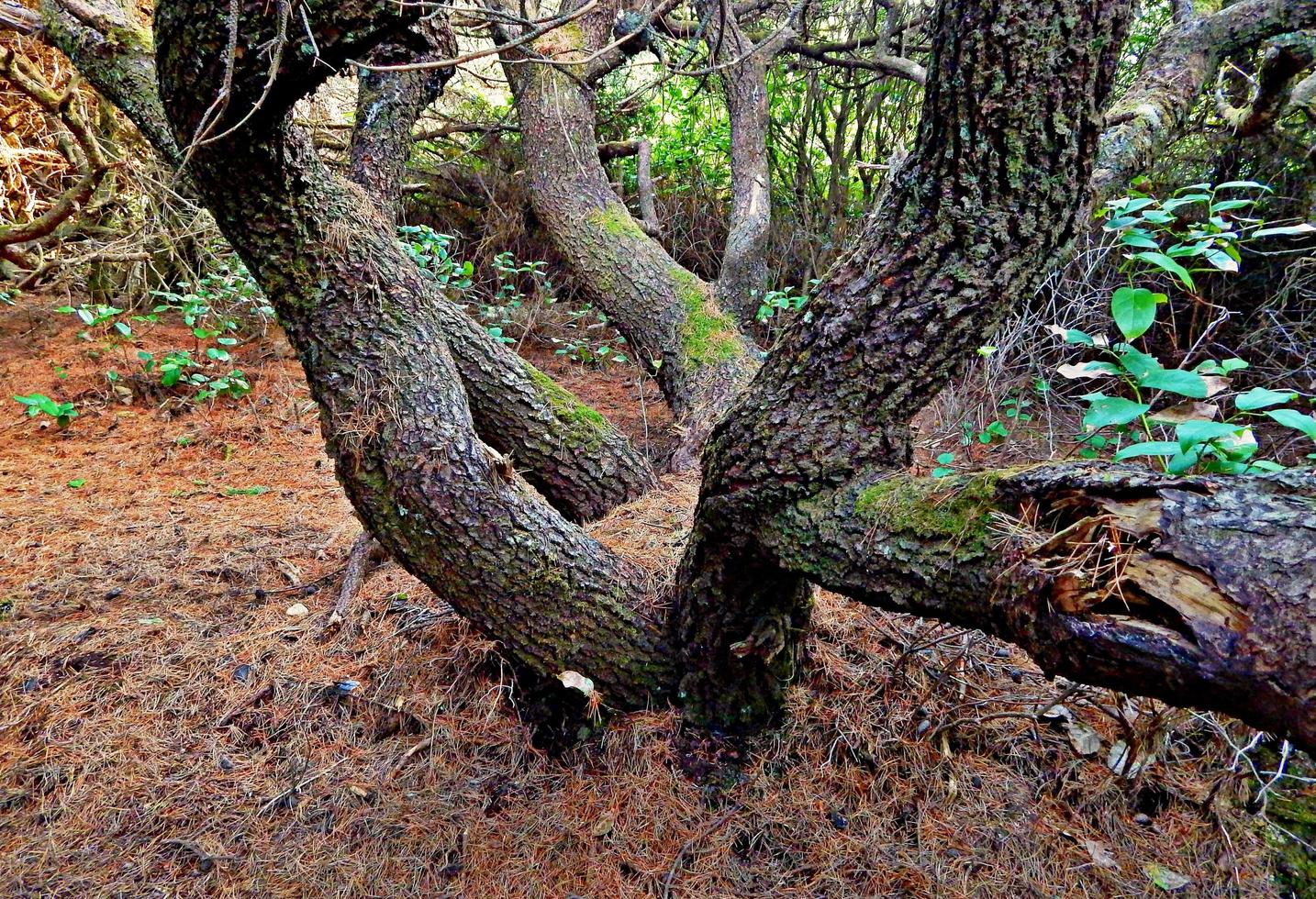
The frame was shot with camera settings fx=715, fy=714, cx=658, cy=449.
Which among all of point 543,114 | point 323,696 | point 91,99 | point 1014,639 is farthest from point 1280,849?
point 91,99

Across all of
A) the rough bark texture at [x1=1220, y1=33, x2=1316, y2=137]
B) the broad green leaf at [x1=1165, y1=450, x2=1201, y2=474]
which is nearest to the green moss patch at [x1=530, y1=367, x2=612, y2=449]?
the broad green leaf at [x1=1165, y1=450, x2=1201, y2=474]

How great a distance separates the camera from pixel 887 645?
7.13 feet

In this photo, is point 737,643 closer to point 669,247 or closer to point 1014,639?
point 1014,639

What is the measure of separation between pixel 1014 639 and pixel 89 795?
7.45ft

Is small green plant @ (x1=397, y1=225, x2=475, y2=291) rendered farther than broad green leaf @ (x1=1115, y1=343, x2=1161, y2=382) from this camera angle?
Yes

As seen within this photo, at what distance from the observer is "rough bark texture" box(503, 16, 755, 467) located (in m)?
3.51

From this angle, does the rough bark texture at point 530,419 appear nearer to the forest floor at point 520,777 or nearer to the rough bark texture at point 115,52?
the rough bark texture at point 115,52

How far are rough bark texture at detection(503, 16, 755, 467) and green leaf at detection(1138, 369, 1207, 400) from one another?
6.88 ft

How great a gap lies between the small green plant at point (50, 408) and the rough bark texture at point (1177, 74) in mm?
4971

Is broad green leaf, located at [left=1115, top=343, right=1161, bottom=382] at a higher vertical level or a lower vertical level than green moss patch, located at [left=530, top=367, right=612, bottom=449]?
higher

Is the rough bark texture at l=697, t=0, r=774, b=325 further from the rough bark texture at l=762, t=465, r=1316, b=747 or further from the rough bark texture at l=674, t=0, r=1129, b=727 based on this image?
the rough bark texture at l=762, t=465, r=1316, b=747

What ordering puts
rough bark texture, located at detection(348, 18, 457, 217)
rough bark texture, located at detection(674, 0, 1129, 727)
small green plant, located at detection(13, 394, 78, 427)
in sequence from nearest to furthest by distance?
rough bark texture, located at detection(674, 0, 1129, 727) → rough bark texture, located at detection(348, 18, 457, 217) → small green plant, located at detection(13, 394, 78, 427)

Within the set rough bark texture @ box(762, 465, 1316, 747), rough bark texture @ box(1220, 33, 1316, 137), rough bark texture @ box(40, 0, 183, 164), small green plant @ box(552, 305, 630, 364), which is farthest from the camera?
small green plant @ box(552, 305, 630, 364)

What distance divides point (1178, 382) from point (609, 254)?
9.24 feet
